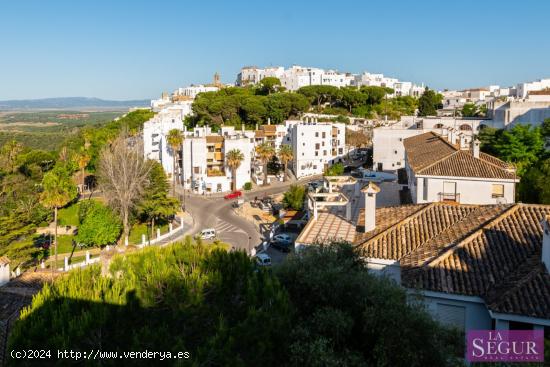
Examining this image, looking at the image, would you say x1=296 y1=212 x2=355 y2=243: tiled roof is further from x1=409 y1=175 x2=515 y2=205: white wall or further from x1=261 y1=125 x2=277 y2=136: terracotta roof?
x1=261 y1=125 x2=277 y2=136: terracotta roof

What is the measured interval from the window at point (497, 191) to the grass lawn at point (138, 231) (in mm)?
28792

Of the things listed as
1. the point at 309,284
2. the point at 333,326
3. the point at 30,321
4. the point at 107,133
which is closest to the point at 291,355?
the point at 333,326

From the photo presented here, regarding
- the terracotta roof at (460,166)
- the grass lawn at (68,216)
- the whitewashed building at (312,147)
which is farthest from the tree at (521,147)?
the grass lawn at (68,216)

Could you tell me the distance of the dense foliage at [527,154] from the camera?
30172 mm

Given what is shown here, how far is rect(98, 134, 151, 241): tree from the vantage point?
146ft

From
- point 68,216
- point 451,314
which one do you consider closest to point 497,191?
point 451,314

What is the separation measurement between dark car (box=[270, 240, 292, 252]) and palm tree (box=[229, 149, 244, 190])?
24.1 m

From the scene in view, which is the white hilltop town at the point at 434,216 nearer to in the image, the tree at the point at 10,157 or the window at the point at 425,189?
the window at the point at 425,189

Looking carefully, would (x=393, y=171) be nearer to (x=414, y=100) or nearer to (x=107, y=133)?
(x=107, y=133)

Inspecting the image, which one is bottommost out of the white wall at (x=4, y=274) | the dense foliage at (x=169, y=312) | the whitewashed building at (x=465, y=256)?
the white wall at (x=4, y=274)

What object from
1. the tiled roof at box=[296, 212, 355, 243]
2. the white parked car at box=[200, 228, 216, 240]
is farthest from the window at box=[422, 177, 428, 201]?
the white parked car at box=[200, 228, 216, 240]

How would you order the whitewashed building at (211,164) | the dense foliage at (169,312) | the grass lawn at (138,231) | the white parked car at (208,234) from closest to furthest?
the dense foliage at (169,312)
the white parked car at (208,234)
the grass lawn at (138,231)
the whitewashed building at (211,164)

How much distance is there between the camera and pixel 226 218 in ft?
167

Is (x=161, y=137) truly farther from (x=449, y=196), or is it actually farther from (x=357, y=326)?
(x=357, y=326)
